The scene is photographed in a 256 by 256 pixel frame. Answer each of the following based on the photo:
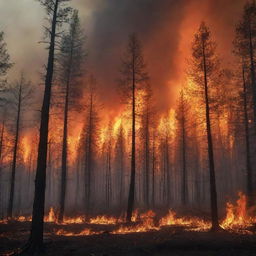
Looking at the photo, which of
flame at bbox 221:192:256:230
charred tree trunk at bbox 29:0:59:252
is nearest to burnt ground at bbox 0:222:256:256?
charred tree trunk at bbox 29:0:59:252

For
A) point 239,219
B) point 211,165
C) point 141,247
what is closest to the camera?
point 141,247

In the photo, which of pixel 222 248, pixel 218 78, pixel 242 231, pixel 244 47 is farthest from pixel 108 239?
pixel 244 47

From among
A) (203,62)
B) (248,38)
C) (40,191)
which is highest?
(248,38)

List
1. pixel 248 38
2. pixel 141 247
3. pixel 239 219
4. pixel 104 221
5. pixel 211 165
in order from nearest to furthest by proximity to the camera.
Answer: pixel 141 247, pixel 211 165, pixel 239 219, pixel 248 38, pixel 104 221

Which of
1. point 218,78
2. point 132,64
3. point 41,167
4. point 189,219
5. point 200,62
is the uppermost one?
point 132,64

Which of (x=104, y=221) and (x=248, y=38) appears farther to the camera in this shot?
(x=104, y=221)

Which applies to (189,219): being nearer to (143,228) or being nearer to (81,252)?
(143,228)

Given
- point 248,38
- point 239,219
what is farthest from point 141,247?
point 248,38

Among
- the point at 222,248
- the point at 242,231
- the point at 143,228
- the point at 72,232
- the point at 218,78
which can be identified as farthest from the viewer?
the point at 218,78

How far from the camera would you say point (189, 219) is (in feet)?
76.3

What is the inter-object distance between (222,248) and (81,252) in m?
5.69

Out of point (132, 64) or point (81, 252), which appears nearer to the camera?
point (81, 252)

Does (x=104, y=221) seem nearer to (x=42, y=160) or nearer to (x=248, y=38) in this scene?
(x=42, y=160)

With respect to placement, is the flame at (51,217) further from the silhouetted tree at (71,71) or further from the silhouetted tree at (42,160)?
the silhouetted tree at (42,160)
